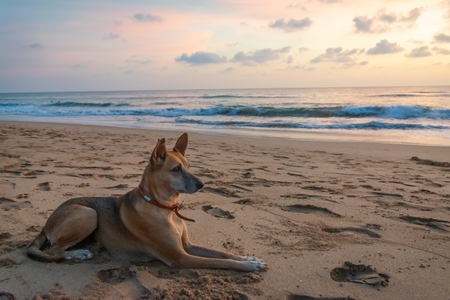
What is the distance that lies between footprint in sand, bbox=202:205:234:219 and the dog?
3.91 ft

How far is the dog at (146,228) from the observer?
12.7 ft

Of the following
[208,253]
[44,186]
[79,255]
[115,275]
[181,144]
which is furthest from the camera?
[44,186]

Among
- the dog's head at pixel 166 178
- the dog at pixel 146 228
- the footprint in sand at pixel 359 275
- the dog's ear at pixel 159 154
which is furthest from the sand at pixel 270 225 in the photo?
the dog's ear at pixel 159 154

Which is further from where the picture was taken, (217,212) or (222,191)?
(222,191)

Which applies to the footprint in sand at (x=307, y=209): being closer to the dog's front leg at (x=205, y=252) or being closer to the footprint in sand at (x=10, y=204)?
the dog's front leg at (x=205, y=252)

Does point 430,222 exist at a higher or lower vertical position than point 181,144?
lower

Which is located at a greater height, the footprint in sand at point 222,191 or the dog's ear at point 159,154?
the dog's ear at point 159,154

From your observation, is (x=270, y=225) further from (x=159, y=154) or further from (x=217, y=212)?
(x=159, y=154)

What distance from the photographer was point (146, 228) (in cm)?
395

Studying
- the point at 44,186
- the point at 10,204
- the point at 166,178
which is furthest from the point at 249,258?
the point at 44,186

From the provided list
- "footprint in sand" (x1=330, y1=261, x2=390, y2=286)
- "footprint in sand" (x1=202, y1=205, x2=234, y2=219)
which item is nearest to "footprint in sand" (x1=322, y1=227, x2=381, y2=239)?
"footprint in sand" (x1=330, y1=261, x2=390, y2=286)

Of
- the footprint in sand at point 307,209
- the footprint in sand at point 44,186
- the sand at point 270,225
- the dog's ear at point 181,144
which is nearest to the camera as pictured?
the sand at point 270,225

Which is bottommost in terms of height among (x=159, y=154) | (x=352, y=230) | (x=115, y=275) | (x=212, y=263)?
(x=115, y=275)

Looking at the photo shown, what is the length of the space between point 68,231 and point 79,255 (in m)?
0.28
